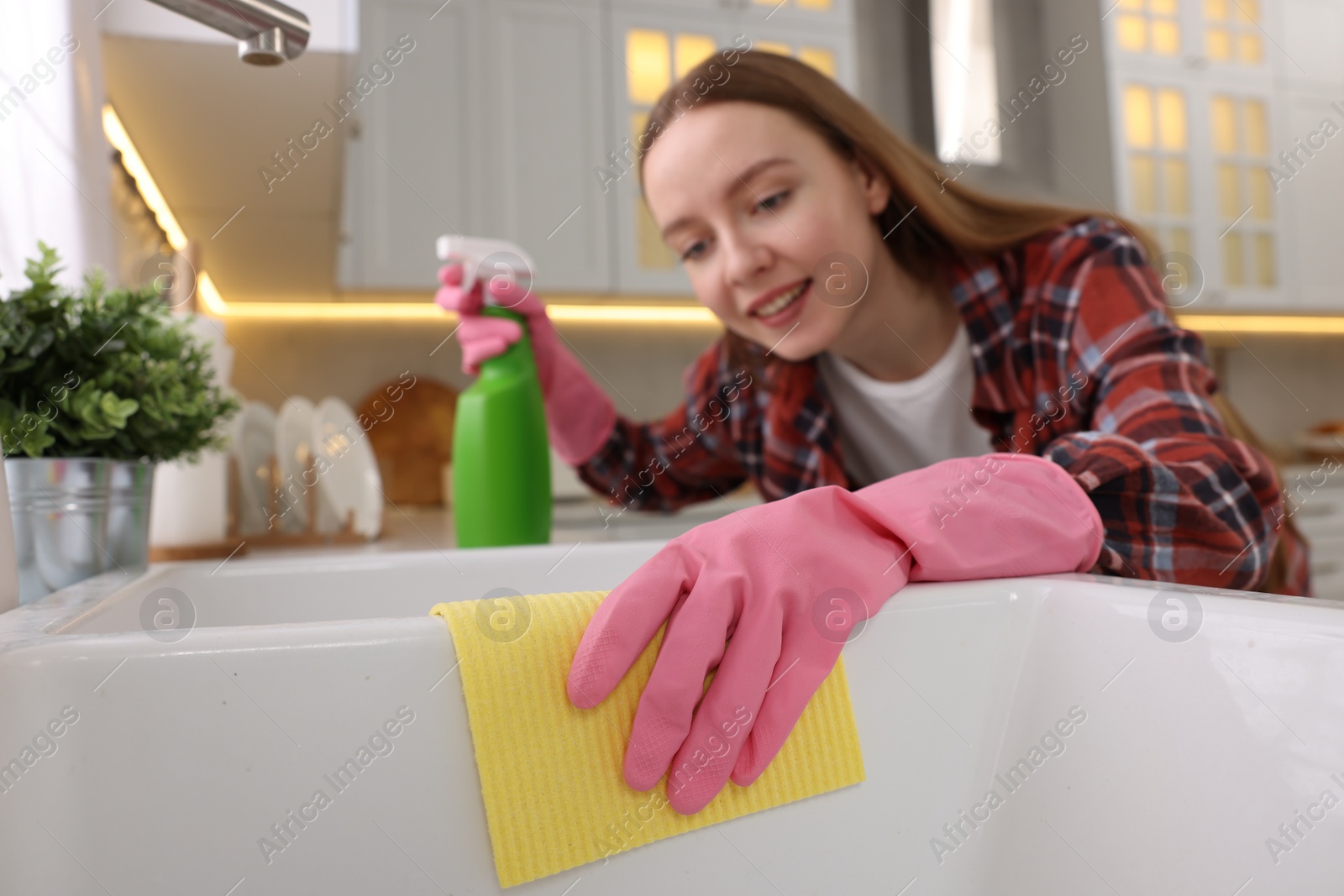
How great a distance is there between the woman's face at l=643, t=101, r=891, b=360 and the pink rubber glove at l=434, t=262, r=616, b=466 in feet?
0.57

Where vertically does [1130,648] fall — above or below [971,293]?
below

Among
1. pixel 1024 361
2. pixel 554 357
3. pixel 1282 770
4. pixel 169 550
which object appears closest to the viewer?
pixel 1282 770

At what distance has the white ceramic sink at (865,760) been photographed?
306mm

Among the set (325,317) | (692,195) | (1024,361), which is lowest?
(1024,361)

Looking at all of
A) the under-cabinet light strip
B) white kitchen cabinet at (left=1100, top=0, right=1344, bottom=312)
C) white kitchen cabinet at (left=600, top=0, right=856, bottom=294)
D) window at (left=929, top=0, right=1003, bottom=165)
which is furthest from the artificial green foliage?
white kitchen cabinet at (left=1100, top=0, right=1344, bottom=312)

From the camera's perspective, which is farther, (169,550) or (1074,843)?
(169,550)

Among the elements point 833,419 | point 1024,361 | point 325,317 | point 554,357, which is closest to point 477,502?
point 554,357

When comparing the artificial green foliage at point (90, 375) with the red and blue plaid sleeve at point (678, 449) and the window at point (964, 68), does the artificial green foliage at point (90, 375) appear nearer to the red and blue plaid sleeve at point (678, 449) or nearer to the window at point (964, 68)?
the red and blue plaid sleeve at point (678, 449)

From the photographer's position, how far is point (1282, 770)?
33cm

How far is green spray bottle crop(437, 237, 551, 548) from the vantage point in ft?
2.78

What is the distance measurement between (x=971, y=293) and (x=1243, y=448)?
1.22 ft

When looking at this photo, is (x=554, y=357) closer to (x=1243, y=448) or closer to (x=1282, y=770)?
(x=1243, y=448)

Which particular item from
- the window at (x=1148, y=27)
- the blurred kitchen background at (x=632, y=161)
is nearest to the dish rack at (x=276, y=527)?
the blurred kitchen background at (x=632, y=161)

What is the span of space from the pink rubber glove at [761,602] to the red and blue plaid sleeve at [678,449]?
2.33 feet
